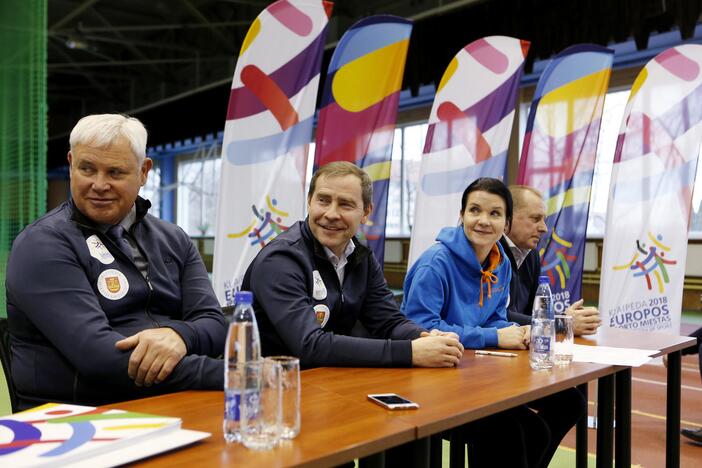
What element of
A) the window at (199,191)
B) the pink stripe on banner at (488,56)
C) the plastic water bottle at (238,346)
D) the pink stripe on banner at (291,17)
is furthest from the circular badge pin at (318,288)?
the window at (199,191)

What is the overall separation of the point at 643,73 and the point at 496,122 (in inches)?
39.2

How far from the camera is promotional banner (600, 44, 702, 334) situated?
13.7ft

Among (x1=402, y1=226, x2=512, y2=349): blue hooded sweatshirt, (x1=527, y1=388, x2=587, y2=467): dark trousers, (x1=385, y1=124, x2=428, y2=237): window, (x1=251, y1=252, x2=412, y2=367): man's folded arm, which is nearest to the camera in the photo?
(x1=251, y1=252, x2=412, y2=367): man's folded arm

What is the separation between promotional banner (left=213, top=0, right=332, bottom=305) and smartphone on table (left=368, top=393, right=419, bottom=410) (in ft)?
6.95

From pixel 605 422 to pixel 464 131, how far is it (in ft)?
8.62

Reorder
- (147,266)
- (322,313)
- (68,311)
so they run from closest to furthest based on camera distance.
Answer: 1. (68,311)
2. (147,266)
3. (322,313)

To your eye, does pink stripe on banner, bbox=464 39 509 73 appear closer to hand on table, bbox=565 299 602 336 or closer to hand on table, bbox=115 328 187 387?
hand on table, bbox=565 299 602 336

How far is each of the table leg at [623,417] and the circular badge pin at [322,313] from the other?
1.07 m

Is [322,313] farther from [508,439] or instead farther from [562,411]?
[562,411]

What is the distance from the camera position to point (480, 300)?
7.50 feet

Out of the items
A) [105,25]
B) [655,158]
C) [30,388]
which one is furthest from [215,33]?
[30,388]

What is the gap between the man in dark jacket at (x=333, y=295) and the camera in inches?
66.9

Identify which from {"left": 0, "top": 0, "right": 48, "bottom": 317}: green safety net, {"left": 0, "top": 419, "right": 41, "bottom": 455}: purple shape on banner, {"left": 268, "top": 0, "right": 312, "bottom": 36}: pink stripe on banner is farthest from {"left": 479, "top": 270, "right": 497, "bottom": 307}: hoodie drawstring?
{"left": 0, "top": 0, "right": 48, "bottom": 317}: green safety net

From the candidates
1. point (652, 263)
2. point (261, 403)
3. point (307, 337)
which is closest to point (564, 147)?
point (652, 263)
